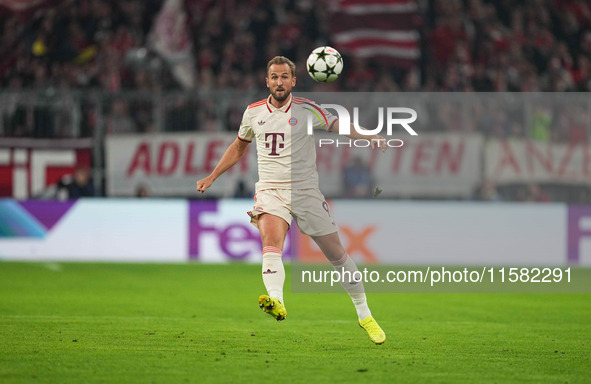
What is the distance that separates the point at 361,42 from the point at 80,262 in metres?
7.97

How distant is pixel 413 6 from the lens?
72.5 ft

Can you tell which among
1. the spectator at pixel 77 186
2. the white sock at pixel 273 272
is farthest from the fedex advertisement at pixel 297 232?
the white sock at pixel 273 272

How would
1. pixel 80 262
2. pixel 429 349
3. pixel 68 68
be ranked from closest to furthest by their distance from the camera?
pixel 429 349 < pixel 80 262 < pixel 68 68

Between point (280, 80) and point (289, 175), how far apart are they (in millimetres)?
846

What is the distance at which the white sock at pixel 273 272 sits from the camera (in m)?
8.13

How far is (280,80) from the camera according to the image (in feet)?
27.6

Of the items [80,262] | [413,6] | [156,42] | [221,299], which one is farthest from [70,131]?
[413,6]

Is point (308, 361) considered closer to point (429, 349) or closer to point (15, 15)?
point (429, 349)

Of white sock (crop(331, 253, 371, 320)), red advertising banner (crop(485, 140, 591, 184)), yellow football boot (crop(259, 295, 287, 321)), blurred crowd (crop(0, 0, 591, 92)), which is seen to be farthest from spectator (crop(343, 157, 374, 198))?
yellow football boot (crop(259, 295, 287, 321))

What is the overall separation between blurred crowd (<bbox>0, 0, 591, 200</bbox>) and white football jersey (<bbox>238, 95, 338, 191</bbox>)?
368 inches

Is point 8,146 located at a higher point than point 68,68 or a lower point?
lower

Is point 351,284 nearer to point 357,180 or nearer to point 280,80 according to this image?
point 280,80

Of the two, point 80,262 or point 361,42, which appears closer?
point 80,262

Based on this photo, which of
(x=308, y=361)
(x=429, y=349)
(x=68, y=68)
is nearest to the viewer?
(x=308, y=361)
